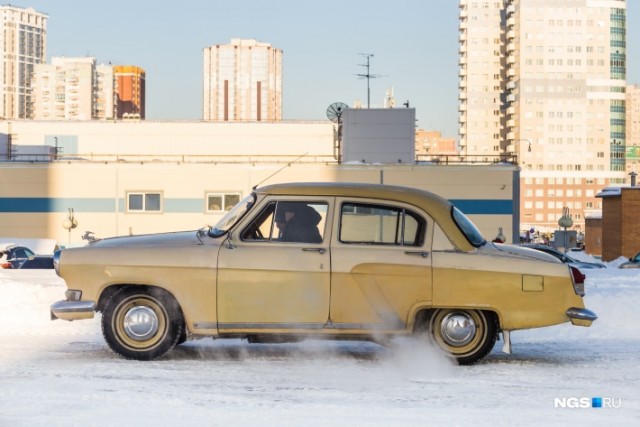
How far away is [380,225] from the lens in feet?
32.7

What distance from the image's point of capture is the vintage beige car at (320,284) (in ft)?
31.6

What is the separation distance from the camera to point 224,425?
700 centimetres

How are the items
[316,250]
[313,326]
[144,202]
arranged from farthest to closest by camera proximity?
[144,202] < [316,250] < [313,326]

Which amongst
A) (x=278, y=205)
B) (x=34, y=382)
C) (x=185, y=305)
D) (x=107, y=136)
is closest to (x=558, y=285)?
(x=278, y=205)

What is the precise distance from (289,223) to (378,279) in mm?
979

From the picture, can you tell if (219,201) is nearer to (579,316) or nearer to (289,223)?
(289,223)

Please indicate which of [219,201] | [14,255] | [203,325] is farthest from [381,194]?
[219,201]

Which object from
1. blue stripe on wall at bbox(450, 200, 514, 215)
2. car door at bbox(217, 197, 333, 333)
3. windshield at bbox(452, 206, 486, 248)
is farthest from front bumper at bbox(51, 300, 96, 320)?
blue stripe on wall at bbox(450, 200, 514, 215)

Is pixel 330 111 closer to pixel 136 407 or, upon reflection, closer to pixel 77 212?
pixel 77 212

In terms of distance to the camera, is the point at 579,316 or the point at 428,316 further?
the point at 428,316

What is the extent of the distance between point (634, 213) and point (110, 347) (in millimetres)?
56604

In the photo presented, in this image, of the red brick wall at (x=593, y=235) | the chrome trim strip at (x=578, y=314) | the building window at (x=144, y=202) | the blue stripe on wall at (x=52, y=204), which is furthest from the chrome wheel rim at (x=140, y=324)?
the red brick wall at (x=593, y=235)

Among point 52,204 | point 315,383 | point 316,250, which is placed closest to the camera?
point 315,383

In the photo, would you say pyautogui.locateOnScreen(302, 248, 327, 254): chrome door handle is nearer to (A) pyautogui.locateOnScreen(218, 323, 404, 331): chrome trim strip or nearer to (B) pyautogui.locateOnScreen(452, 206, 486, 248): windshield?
(A) pyautogui.locateOnScreen(218, 323, 404, 331): chrome trim strip
